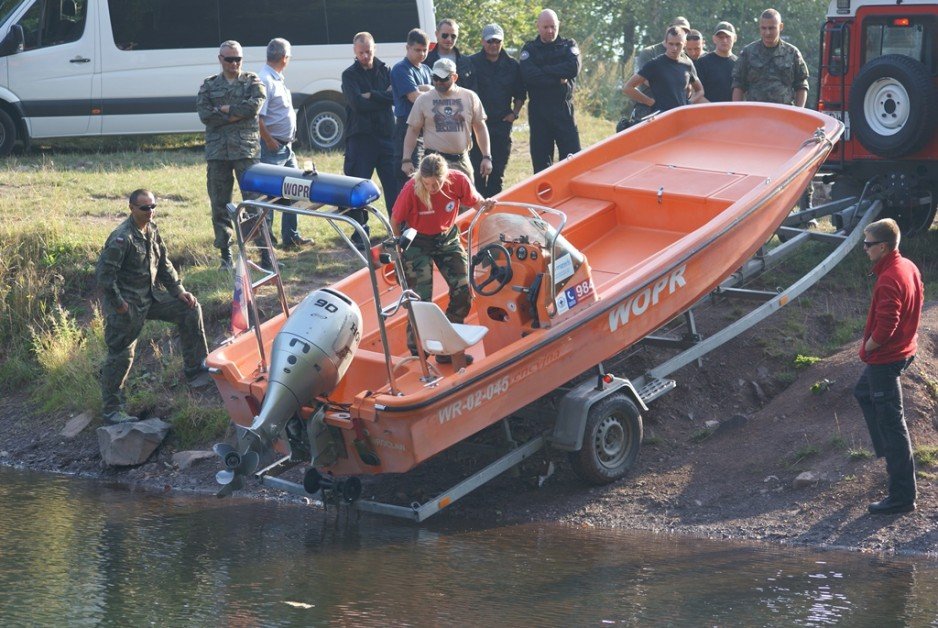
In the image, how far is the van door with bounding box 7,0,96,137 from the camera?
14.6 m

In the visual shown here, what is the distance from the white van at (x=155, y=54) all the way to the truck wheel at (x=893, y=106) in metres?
6.76

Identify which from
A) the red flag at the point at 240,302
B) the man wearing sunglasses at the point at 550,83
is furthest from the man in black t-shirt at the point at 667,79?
the red flag at the point at 240,302

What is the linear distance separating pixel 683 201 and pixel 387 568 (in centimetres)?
401

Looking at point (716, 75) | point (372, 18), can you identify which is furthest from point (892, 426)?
point (372, 18)

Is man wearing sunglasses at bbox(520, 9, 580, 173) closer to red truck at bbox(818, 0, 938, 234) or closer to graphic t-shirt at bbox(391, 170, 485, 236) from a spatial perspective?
red truck at bbox(818, 0, 938, 234)

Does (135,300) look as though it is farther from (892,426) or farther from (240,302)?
(892,426)

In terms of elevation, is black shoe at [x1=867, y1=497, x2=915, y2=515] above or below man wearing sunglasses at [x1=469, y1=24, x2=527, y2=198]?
below

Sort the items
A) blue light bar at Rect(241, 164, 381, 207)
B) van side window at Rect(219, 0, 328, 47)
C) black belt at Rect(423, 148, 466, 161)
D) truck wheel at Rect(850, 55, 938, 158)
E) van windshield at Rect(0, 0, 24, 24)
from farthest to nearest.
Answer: van side window at Rect(219, 0, 328, 47) < van windshield at Rect(0, 0, 24, 24) < truck wheel at Rect(850, 55, 938, 158) < black belt at Rect(423, 148, 466, 161) < blue light bar at Rect(241, 164, 381, 207)

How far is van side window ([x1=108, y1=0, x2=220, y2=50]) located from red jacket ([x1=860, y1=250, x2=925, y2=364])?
32.8ft

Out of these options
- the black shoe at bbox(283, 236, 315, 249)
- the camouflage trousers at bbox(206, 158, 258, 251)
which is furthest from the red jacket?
the black shoe at bbox(283, 236, 315, 249)

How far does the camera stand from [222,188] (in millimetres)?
10750

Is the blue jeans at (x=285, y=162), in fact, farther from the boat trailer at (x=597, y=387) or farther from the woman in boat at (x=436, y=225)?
the woman in boat at (x=436, y=225)

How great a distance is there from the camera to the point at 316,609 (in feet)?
21.6

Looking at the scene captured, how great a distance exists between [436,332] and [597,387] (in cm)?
128
